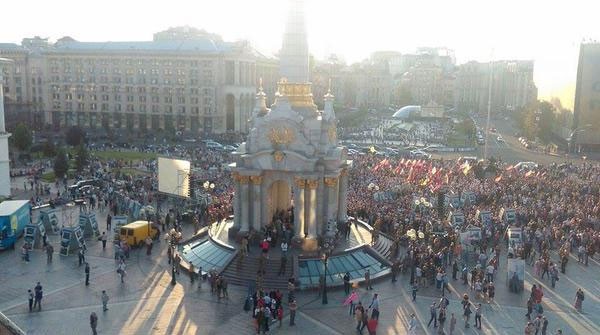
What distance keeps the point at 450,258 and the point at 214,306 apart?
13.2 metres

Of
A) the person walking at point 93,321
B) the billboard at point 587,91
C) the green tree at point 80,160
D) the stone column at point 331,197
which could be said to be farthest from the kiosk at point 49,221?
the billboard at point 587,91

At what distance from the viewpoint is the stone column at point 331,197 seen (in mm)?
31656

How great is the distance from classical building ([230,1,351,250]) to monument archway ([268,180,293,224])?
0.95 meters

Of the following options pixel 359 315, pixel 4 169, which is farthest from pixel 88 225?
pixel 359 315

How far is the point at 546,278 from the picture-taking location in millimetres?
30281

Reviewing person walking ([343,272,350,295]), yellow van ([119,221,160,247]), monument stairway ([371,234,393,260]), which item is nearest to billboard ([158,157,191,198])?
yellow van ([119,221,160,247])

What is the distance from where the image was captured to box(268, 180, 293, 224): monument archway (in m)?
34.9

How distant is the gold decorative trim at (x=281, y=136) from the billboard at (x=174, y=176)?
11054mm

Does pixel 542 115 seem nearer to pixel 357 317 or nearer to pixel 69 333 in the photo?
pixel 357 317

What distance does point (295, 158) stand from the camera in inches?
1216

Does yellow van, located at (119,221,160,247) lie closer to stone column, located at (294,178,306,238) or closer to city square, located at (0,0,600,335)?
city square, located at (0,0,600,335)

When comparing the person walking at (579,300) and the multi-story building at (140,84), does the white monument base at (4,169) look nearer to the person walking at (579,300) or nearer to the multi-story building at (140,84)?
the person walking at (579,300)

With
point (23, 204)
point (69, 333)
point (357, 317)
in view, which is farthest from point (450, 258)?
point (23, 204)

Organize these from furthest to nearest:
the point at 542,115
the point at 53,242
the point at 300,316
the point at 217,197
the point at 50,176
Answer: the point at 542,115 < the point at 50,176 < the point at 217,197 < the point at 53,242 < the point at 300,316
